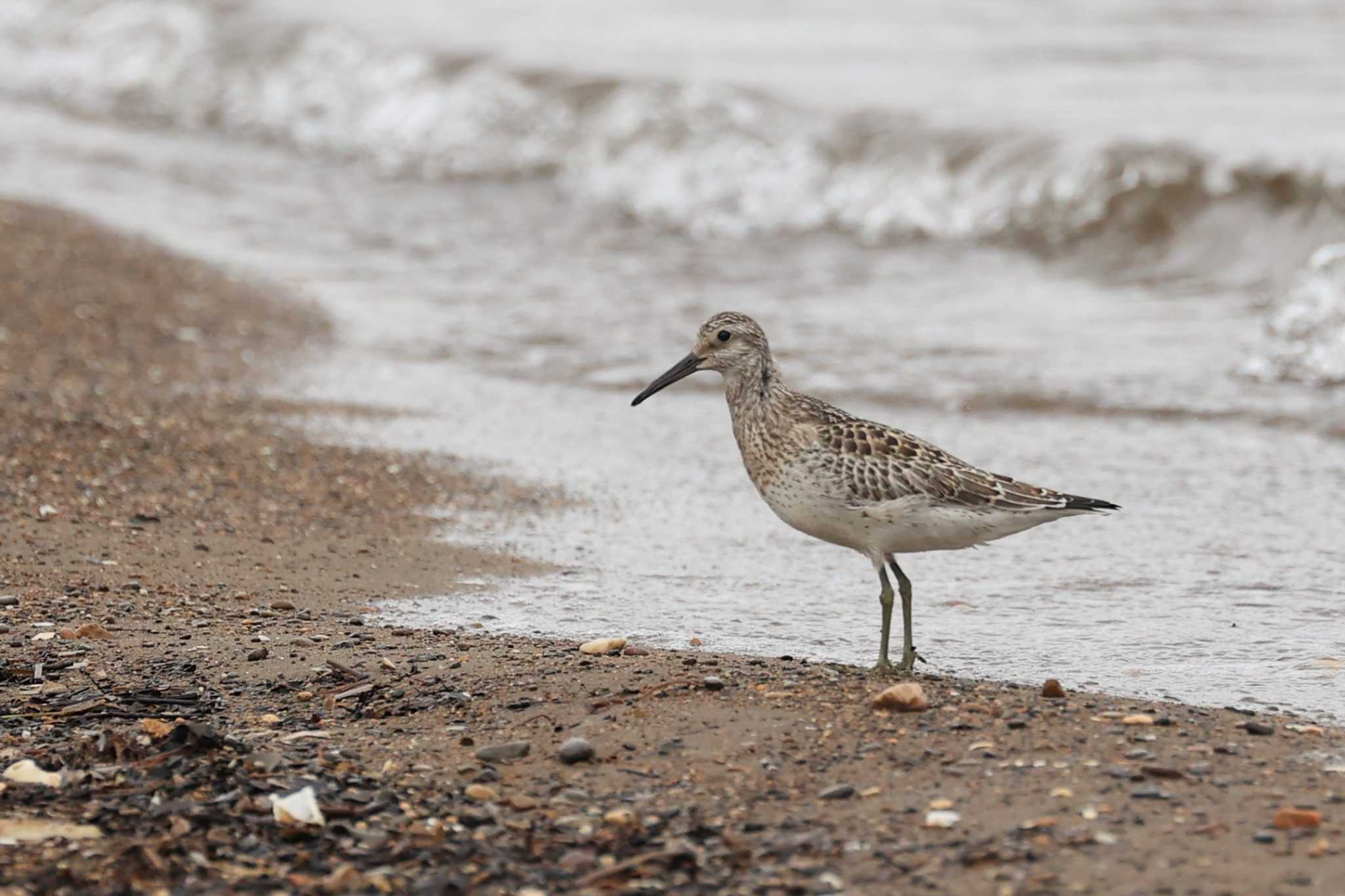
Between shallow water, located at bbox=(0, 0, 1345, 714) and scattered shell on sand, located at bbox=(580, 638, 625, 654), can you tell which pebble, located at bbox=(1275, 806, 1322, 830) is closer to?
shallow water, located at bbox=(0, 0, 1345, 714)

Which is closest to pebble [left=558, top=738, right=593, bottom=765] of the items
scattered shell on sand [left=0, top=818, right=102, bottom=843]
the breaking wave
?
scattered shell on sand [left=0, top=818, right=102, bottom=843]

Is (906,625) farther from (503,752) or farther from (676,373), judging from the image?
(503,752)

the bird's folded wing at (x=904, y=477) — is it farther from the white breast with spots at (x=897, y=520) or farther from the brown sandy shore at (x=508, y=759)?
the brown sandy shore at (x=508, y=759)

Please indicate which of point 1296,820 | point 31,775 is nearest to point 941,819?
point 1296,820

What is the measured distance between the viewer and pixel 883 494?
5.42 meters

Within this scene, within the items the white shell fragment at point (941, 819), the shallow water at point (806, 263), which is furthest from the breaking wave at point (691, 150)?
the white shell fragment at point (941, 819)

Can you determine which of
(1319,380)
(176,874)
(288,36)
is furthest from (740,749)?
(288,36)

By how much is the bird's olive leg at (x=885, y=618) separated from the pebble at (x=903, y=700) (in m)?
0.50

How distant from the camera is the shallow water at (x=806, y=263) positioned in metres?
6.70

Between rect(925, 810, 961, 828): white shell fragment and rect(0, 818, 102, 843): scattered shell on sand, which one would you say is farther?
rect(925, 810, 961, 828): white shell fragment

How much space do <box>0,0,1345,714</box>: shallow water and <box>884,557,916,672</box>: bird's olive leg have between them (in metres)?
0.26

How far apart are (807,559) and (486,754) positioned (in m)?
2.87

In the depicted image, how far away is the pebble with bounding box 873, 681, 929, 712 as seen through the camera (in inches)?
194

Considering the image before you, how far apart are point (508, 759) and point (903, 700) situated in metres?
1.17
